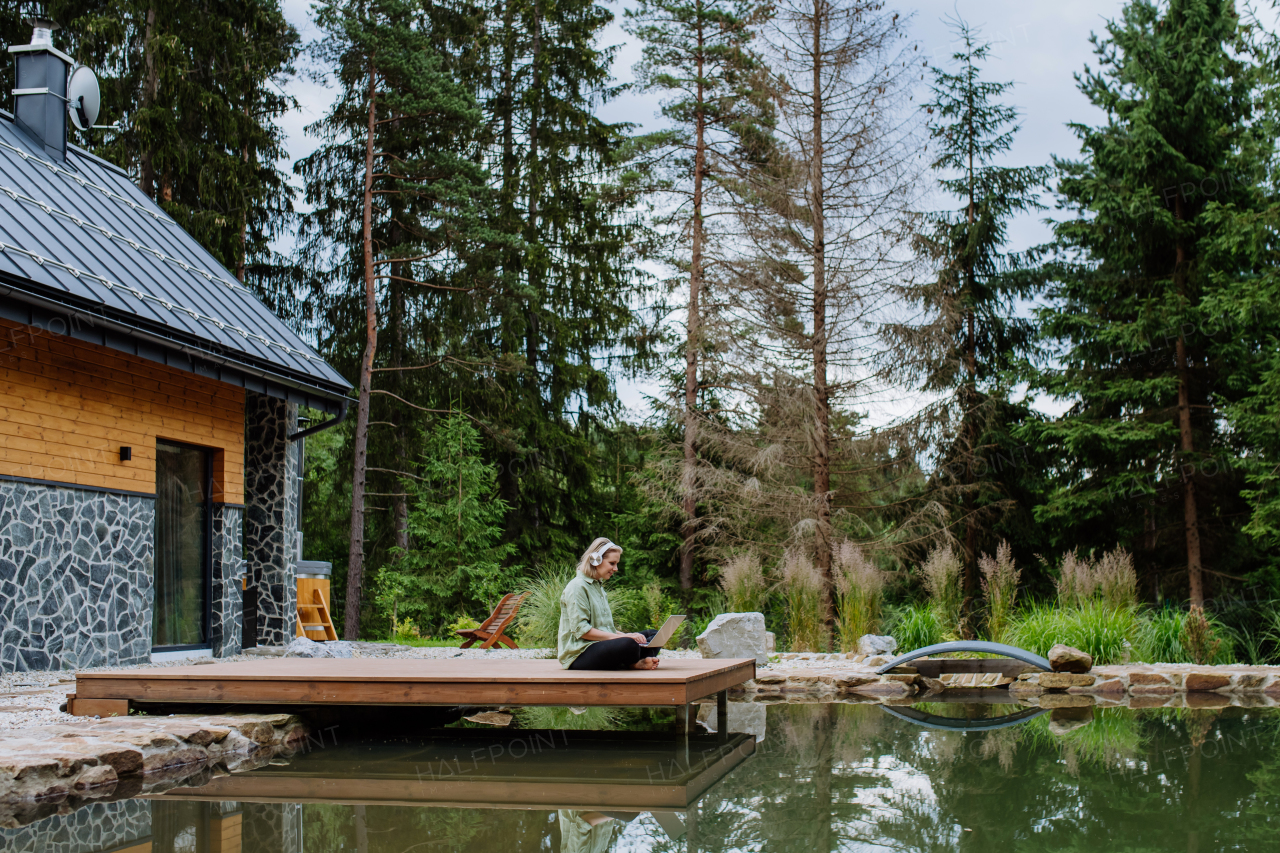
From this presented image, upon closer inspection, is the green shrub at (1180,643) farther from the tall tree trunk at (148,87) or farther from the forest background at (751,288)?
the tall tree trunk at (148,87)

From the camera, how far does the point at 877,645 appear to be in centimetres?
1062

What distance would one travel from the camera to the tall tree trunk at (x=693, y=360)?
1645 centimetres

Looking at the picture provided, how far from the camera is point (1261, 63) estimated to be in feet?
38.9

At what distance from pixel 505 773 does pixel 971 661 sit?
5821 millimetres

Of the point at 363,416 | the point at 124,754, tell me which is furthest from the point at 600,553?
the point at 363,416

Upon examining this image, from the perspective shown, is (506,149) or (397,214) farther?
(506,149)

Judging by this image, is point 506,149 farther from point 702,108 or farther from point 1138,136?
point 1138,136

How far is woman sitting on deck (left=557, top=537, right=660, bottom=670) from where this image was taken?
6172 millimetres

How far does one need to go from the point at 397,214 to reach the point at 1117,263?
12.8 metres

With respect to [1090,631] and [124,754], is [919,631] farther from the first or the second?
[124,754]

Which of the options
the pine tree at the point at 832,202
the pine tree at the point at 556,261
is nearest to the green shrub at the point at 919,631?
the pine tree at the point at 832,202

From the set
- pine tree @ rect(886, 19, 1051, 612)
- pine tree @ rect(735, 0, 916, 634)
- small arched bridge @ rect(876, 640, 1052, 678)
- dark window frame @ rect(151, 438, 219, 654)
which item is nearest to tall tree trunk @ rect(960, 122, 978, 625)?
pine tree @ rect(886, 19, 1051, 612)

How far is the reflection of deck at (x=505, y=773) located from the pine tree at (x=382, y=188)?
33.7 ft

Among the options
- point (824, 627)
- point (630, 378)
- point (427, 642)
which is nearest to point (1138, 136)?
point (824, 627)
